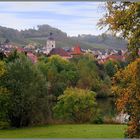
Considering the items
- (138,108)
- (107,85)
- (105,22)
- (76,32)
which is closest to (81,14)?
(76,32)

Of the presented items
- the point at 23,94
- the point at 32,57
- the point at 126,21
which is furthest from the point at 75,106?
the point at 126,21

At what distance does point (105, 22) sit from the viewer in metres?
3.76

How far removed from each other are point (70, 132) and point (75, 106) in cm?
35

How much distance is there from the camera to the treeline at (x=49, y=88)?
4.22m

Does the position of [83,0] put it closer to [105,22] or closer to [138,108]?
[105,22]

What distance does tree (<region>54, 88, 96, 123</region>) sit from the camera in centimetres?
432

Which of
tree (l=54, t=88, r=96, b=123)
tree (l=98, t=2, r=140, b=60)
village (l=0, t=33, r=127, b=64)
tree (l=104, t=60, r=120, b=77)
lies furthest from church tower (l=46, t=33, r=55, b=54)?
tree (l=98, t=2, r=140, b=60)

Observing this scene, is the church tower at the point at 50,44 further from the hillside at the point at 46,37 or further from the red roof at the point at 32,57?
the red roof at the point at 32,57

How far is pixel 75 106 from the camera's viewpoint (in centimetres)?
441

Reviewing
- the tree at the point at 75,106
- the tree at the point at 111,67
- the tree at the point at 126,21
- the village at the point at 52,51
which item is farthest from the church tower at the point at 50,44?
the tree at the point at 126,21

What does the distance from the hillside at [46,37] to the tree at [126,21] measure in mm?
387

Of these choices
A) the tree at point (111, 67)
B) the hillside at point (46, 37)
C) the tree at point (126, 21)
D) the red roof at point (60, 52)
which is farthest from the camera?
the red roof at point (60, 52)

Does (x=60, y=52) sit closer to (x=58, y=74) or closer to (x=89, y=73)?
(x=58, y=74)

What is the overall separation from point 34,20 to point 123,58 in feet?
3.22
